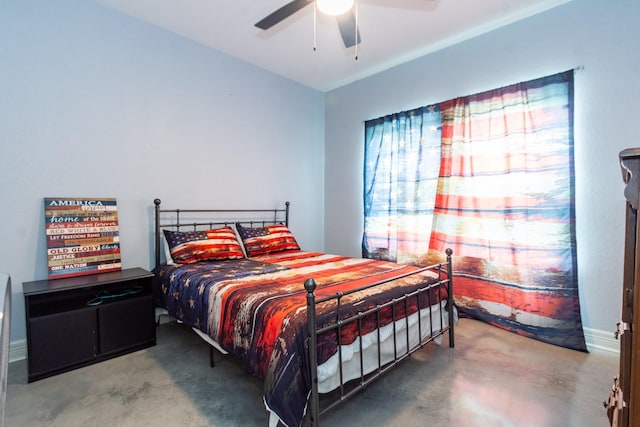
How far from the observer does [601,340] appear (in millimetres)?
2395

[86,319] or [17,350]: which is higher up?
[86,319]

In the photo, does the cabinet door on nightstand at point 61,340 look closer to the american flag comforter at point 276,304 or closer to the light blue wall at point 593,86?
the american flag comforter at point 276,304

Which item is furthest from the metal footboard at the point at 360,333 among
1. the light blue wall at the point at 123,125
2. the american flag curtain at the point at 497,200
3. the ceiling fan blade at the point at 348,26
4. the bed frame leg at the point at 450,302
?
the light blue wall at the point at 123,125

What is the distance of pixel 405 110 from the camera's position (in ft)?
11.6

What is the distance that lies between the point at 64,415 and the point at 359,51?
3.80 m

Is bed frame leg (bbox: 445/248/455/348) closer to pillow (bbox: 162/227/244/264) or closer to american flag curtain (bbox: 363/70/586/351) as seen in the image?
american flag curtain (bbox: 363/70/586/351)

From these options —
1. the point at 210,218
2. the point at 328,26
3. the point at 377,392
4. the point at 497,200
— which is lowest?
the point at 377,392

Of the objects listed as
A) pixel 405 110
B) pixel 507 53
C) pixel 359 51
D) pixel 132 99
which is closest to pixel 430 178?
pixel 405 110

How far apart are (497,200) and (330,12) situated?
85.2 inches

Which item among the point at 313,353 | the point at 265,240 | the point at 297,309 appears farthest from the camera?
the point at 265,240

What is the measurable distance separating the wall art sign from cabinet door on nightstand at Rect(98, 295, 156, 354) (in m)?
0.43

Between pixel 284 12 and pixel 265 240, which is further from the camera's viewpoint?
pixel 265 240

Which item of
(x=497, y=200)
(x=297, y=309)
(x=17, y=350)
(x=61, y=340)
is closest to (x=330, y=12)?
(x=297, y=309)

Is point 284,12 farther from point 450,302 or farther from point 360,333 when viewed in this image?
point 450,302
